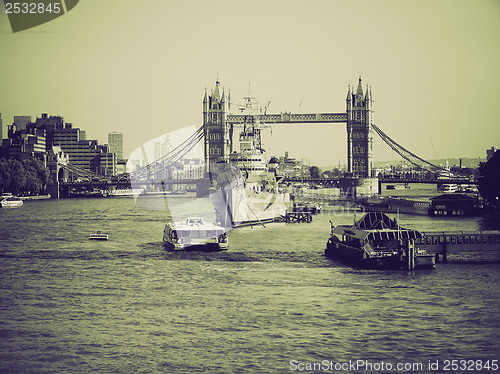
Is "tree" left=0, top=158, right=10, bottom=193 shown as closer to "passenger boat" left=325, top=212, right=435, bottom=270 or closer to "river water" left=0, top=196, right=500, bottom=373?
"river water" left=0, top=196, right=500, bottom=373

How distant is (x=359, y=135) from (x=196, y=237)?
137 meters

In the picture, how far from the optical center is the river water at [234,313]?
78.8ft

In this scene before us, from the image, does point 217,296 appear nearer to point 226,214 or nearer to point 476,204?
point 226,214

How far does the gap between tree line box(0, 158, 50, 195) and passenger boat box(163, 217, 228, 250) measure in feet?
296

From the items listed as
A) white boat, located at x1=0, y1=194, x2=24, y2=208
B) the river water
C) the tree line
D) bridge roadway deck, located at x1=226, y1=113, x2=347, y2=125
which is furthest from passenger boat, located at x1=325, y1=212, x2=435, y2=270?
bridge roadway deck, located at x1=226, y1=113, x2=347, y2=125

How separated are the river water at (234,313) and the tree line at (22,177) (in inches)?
3622

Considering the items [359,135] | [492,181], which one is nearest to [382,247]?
[492,181]

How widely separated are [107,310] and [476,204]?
6880 cm

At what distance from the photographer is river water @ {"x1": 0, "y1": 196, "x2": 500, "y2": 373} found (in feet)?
78.8

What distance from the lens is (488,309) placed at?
30.1m

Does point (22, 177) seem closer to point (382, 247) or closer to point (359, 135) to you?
point (359, 135)

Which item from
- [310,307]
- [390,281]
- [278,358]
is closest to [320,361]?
[278,358]

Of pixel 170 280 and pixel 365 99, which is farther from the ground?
pixel 365 99

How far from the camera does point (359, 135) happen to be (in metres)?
182
